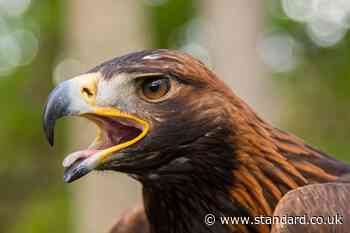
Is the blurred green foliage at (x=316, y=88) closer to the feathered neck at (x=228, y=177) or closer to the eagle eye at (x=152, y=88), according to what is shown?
the feathered neck at (x=228, y=177)

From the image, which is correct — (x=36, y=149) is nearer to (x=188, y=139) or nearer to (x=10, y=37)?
(x=10, y=37)

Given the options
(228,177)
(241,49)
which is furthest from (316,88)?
(228,177)

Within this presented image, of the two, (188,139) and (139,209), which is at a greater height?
(188,139)

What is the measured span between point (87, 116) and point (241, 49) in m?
7.42

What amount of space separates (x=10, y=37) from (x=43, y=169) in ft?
11.0

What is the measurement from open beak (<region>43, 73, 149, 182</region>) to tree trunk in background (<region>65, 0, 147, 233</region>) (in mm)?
4918

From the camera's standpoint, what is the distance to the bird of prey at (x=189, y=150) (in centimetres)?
336

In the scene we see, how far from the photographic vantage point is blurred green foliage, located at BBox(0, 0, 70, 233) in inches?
783

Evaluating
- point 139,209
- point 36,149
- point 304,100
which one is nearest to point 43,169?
point 36,149

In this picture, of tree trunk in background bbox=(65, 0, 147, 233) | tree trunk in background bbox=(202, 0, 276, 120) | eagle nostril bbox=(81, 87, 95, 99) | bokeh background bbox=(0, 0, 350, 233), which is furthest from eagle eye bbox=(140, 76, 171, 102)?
bokeh background bbox=(0, 0, 350, 233)

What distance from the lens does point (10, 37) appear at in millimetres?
21766

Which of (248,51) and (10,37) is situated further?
(10,37)

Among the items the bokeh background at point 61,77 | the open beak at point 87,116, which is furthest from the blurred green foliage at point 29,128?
the open beak at point 87,116

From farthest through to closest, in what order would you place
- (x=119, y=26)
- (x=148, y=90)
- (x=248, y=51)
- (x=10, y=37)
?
(x=10, y=37) → (x=248, y=51) → (x=119, y=26) → (x=148, y=90)
